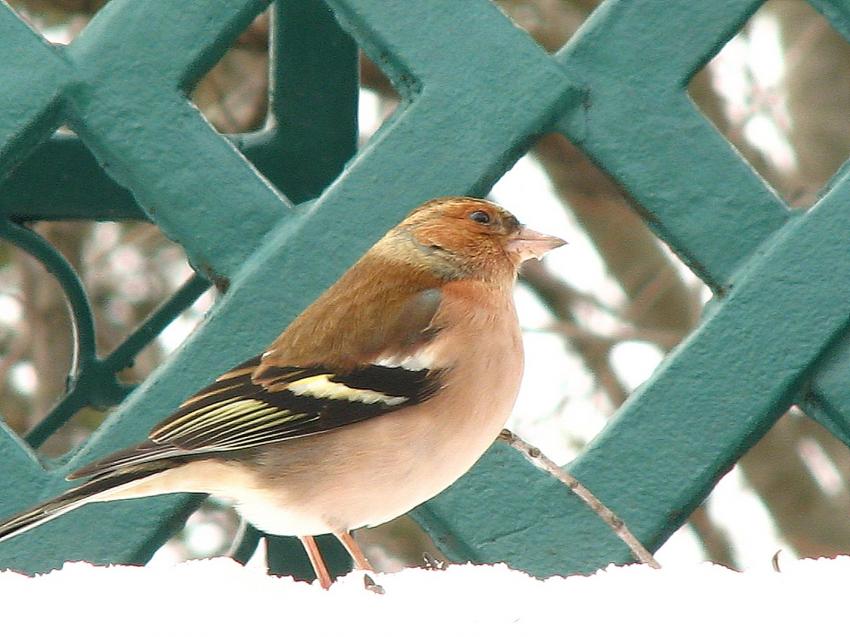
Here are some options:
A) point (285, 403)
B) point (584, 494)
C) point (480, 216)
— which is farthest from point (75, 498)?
point (480, 216)

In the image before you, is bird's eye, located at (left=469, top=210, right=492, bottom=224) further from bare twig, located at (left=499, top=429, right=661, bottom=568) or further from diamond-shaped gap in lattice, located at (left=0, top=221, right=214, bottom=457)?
diamond-shaped gap in lattice, located at (left=0, top=221, right=214, bottom=457)

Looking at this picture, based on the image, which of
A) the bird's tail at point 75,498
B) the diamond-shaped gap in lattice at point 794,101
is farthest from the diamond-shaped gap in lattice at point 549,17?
the bird's tail at point 75,498

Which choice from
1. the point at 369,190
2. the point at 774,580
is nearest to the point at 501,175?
the point at 369,190

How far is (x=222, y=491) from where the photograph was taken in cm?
244

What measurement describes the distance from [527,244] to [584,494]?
0.78 metres

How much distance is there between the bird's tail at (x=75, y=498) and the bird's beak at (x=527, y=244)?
3.14 feet

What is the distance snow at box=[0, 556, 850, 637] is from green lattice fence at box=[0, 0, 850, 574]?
332mm

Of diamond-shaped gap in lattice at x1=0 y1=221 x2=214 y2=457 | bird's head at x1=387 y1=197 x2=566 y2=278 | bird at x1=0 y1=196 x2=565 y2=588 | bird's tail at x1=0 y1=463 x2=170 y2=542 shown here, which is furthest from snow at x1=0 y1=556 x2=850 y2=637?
diamond-shaped gap in lattice at x1=0 y1=221 x2=214 y2=457

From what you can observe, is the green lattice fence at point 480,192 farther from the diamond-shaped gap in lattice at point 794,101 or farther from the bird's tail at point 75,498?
the diamond-shaped gap in lattice at point 794,101

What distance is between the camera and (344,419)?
2398 millimetres

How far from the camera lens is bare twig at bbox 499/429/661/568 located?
7.09 feet

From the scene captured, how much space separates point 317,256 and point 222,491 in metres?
0.40

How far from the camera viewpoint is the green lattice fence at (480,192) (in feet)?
7.85

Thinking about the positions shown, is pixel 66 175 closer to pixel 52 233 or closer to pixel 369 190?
pixel 369 190
